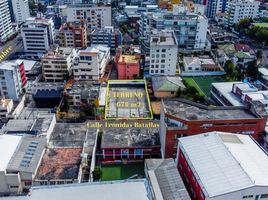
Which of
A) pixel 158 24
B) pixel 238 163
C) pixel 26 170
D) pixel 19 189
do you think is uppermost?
pixel 158 24

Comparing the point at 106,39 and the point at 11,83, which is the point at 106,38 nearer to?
the point at 106,39

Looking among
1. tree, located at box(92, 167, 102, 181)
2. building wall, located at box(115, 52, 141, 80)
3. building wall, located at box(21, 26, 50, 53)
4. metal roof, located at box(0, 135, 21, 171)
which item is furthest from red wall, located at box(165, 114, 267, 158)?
building wall, located at box(21, 26, 50, 53)

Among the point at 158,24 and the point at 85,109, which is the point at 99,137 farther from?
the point at 158,24

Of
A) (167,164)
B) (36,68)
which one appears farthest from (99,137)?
(36,68)

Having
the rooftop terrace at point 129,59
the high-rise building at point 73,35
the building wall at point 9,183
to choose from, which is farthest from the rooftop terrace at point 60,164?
the high-rise building at point 73,35

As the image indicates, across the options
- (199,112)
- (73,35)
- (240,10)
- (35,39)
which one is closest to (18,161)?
(199,112)

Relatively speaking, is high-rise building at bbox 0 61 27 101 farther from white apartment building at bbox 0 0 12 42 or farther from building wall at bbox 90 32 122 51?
white apartment building at bbox 0 0 12 42

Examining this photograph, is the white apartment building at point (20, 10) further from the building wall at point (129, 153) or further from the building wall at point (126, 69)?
the building wall at point (129, 153)
